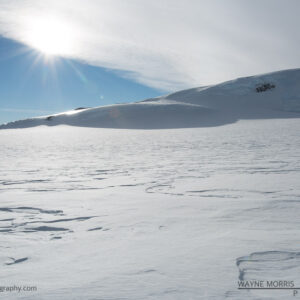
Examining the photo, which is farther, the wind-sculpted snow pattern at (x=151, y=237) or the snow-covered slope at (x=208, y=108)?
the snow-covered slope at (x=208, y=108)

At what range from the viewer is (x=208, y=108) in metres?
37.0

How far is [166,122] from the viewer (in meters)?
31.7

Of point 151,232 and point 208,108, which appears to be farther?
point 208,108

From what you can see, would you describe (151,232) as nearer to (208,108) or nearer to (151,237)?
(151,237)

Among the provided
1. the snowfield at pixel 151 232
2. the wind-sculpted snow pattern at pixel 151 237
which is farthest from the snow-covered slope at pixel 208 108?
the wind-sculpted snow pattern at pixel 151 237

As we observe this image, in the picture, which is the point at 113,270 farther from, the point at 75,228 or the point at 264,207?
the point at 264,207

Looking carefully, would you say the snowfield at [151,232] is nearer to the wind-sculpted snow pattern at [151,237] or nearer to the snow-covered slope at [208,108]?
the wind-sculpted snow pattern at [151,237]

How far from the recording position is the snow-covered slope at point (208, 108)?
3284 cm

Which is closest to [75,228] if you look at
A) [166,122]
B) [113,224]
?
[113,224]

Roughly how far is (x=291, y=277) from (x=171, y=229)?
122 centimetres

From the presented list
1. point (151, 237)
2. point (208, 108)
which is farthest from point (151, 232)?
point (208, 108)

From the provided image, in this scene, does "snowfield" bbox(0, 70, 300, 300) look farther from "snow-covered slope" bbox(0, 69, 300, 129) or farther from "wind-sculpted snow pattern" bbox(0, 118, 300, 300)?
"snow-covered slope" bbox(0, 69, 300, 129)

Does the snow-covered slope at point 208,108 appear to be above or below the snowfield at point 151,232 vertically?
above

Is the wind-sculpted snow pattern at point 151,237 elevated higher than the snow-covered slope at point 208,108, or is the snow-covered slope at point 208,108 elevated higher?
the snow-covered slope at point 208,108
